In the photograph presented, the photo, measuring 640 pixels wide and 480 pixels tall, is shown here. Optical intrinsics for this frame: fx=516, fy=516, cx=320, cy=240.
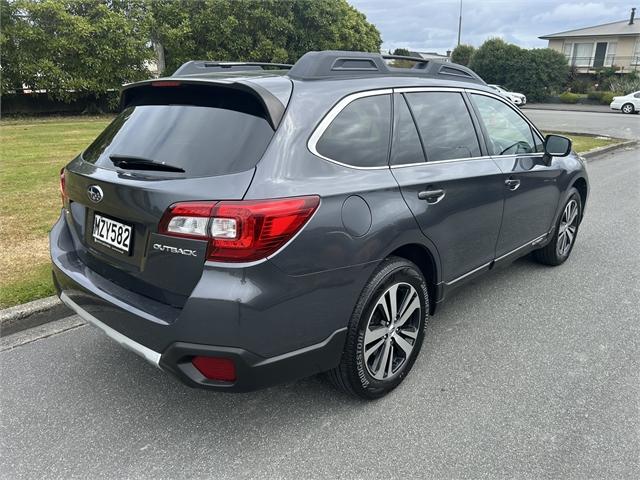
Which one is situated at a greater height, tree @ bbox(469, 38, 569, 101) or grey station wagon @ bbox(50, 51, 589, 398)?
tree @ bbox(469, 38, 569, 101)

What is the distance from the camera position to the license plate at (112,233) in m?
2.42

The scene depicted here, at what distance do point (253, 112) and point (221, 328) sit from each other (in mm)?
996

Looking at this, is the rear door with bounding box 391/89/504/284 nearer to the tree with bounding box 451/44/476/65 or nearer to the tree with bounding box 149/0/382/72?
the tree with bounding box 149/0/382/72

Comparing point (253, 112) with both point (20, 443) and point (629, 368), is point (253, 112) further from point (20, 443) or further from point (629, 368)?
point (629, 368)

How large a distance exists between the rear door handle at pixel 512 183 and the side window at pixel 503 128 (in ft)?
0.71

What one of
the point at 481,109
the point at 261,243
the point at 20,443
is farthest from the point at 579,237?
the point at 20,443

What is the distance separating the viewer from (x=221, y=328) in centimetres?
215

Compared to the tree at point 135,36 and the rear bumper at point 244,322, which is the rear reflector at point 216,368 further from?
the tree at point 135,36

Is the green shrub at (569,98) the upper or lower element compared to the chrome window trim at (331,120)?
upper

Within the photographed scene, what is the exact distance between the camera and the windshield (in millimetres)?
2293

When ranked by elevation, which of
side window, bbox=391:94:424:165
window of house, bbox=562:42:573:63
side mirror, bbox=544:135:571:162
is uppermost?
window of house, bbox=562:42:573:63

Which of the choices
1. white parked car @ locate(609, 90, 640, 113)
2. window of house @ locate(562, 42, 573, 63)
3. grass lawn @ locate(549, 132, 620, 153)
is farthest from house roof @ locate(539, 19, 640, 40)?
grass lawn @ locate(549, 132, 620, 153)

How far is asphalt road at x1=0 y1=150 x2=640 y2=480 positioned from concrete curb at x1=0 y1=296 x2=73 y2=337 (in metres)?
0.24

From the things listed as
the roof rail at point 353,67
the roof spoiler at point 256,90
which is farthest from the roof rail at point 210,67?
the roof spoiler at point 256,90
